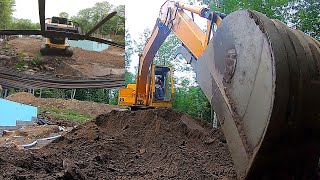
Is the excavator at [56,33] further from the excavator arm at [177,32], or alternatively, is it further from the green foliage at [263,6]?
the green foliage at [263,6]

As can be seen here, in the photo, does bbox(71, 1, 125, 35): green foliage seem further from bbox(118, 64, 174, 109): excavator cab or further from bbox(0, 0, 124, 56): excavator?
bbox(118, 64, 174, 109): excavator cab

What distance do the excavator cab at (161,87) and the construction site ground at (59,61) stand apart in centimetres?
71

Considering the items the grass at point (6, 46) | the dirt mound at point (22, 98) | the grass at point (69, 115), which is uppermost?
the grass at point (6, 46)

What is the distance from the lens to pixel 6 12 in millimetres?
5062

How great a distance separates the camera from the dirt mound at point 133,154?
7.59 feet

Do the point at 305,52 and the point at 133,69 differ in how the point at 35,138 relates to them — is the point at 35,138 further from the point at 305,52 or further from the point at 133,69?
the point at 305,52

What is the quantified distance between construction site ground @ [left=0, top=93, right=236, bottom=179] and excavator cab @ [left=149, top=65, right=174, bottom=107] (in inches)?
63.4

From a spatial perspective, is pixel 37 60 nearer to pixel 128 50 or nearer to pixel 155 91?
pixel 155 91

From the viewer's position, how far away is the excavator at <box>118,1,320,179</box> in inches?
64.4

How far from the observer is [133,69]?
23.3 ft

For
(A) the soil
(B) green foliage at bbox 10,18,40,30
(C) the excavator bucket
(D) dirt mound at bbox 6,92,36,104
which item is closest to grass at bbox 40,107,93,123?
(A) the soil

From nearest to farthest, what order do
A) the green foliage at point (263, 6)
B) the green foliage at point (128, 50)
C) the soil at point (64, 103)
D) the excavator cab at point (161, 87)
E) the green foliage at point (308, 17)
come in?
1. the soil at point (64, 103)
2. the excavator cab at point (161, 87)
3. the green foliage at point (308, 17)
4. the green foliage at point (263, 6)
5. the green foliage at point (128, 50)

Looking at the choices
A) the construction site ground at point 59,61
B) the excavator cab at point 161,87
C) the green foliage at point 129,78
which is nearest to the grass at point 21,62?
the construction site ground at point 59,61

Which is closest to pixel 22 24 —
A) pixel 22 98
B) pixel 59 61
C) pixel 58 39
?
pixel 58 39
